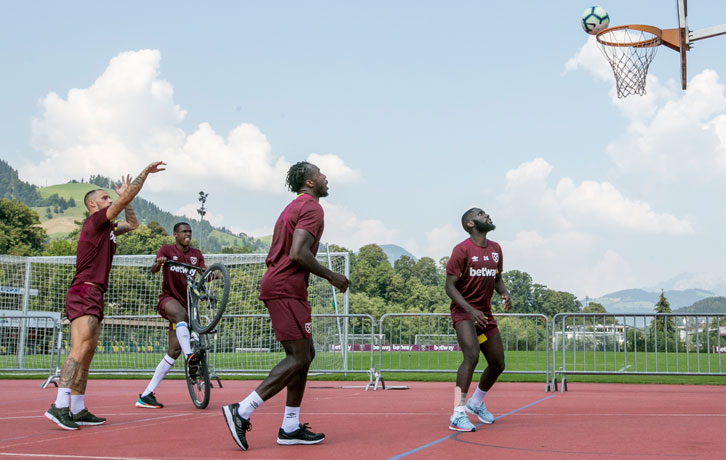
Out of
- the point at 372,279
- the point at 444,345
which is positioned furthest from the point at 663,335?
the point at 372,279

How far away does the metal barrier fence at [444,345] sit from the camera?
→ 14188mm

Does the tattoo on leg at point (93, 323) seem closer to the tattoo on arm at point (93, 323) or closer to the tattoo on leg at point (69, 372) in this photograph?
the tattoo on arm at point (93, 323)

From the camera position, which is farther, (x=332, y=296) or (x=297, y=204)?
(x=332, y=296)

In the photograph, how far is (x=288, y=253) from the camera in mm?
5668

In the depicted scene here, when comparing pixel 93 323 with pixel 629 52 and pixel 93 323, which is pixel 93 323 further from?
pixel 629 52

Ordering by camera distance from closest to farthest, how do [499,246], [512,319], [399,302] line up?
[499,246] → [512,319] → [399,302]

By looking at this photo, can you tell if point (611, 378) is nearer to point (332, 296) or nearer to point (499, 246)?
point (332, 296)

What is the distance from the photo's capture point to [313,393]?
11453 mm

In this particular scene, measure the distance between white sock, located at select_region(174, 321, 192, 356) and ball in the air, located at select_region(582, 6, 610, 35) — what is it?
761cm

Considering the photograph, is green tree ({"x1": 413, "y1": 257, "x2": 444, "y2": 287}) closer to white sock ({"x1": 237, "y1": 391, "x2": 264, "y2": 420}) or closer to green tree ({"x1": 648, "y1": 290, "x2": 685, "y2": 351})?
green tree ({"x1": 648, "y1": 290, "x2": 685, "y2": 351})

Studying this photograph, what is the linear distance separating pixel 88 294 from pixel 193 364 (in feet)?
5.74

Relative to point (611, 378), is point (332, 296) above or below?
above

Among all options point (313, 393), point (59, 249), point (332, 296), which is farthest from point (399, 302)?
point (313, 393)

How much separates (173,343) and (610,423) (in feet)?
16.9
